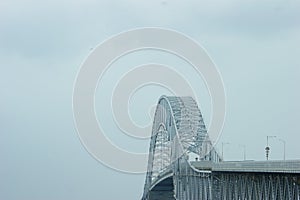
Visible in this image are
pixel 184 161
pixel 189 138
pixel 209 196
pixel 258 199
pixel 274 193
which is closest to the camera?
pixel 274 193

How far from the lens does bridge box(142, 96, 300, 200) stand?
4209 centimetres

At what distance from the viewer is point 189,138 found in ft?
274

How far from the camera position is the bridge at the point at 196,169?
4209 cm

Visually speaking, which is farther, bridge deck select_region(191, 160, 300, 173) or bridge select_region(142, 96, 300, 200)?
bridge select_region(142, 96, 300, 200)

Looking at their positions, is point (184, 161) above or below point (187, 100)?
below

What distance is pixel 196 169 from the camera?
68000mm

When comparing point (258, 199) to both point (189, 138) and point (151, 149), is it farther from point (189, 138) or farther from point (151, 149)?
point (151, 149)

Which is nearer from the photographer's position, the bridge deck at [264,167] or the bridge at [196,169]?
the bridge deck at [264,167]

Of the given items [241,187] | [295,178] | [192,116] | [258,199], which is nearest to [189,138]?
[192,116]

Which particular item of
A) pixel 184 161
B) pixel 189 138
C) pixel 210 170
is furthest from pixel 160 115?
pixel 210 170

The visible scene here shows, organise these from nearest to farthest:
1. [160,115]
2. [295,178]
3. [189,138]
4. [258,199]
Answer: [295,178]
[258,199]
[189,138]
[160,115]

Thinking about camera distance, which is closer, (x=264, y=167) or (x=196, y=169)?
(x=264, y=167)

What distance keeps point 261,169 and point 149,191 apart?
5236 centimetres

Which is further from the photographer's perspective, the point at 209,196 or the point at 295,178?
the point at 209,196
